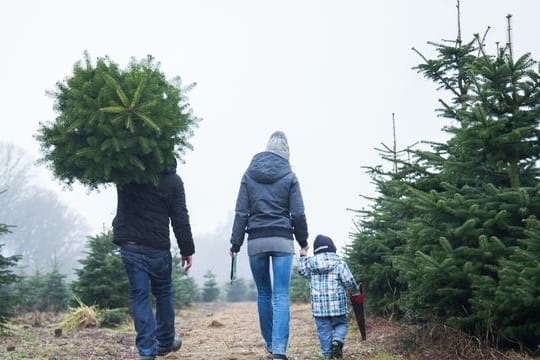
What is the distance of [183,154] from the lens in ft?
16.7

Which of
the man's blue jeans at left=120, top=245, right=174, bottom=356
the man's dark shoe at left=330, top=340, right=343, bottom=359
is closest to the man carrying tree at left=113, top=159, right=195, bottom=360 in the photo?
the man's blue jeans at left=120, top=245, right=174, bottom=356

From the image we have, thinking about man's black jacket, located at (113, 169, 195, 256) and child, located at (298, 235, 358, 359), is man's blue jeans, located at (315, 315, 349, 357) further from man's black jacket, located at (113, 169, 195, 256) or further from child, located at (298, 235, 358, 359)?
man's black jacket, located at (113, 169, 195, 256)

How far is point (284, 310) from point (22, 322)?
7636 millimetres

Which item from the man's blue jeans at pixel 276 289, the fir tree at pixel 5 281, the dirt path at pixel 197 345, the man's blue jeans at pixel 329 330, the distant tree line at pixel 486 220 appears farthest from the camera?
the fir tree at pixel 5 281

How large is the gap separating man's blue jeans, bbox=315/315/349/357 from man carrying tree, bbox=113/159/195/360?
142 cm

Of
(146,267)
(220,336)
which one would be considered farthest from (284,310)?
(220,336)

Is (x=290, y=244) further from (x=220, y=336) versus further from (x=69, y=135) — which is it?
(x=220, y=336)

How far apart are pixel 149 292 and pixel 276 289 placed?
1.18 m

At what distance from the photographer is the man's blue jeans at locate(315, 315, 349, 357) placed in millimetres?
5332

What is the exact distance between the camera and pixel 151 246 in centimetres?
488

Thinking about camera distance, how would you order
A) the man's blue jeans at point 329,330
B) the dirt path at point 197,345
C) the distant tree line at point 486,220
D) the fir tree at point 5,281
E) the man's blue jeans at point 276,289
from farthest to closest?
the fir tree at point 5,281, the dirt path at point 197,345, the man's blue jeans at point 329,330, the man's blue jeans at point 276,289, the distant tree line at point 486,220

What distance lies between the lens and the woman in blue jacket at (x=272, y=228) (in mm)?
5109

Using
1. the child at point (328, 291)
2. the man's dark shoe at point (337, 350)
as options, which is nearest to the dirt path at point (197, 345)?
the man's dark shoe at point (337, 350)

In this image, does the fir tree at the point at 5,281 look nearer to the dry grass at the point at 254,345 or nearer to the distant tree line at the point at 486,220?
the dry grass at the point at 254,345
